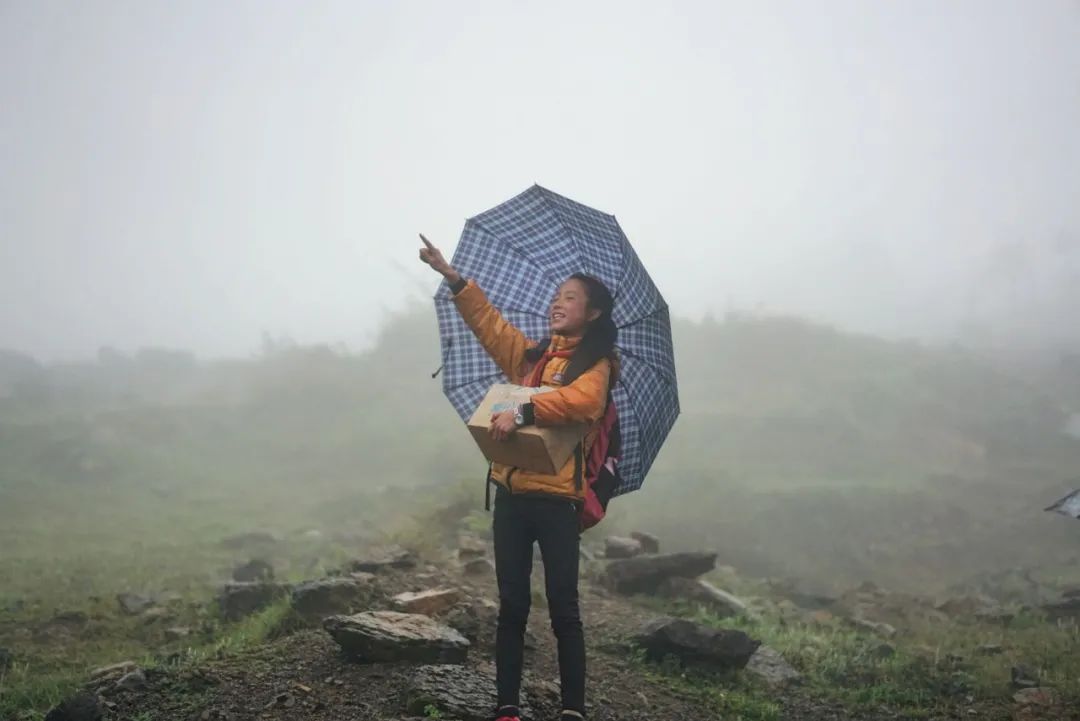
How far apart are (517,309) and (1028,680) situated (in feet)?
16.1

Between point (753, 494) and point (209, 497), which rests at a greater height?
point (753, 494)

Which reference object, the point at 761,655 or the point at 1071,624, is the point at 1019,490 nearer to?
the point at 1071,624

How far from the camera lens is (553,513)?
11.6 ft

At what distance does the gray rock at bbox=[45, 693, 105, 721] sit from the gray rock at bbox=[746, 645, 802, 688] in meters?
4.40

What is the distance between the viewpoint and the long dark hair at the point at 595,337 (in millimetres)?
3736

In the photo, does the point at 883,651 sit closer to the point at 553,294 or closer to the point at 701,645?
the point at 701,645

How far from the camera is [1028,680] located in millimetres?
5609

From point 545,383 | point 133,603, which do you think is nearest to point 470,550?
point 133,603

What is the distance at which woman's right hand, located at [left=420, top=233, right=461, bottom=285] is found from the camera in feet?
12.5

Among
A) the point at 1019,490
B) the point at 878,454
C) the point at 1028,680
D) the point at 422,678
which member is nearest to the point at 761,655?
the point at 1028,680

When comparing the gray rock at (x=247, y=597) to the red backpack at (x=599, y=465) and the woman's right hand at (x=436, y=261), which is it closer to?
the red backpack at (x=599, y=465)

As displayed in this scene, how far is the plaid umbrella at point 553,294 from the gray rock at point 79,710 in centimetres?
249

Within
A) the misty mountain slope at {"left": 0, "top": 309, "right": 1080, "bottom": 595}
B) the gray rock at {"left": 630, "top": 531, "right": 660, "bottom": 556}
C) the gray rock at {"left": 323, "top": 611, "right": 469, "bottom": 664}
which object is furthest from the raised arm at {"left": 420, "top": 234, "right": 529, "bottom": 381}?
the misty mountain slope at {"left": 0, "top": 309, "right": 1080, "bottom": 595}

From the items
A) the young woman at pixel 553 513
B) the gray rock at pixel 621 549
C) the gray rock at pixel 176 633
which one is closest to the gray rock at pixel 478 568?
the gray rock at pixel 621 549
